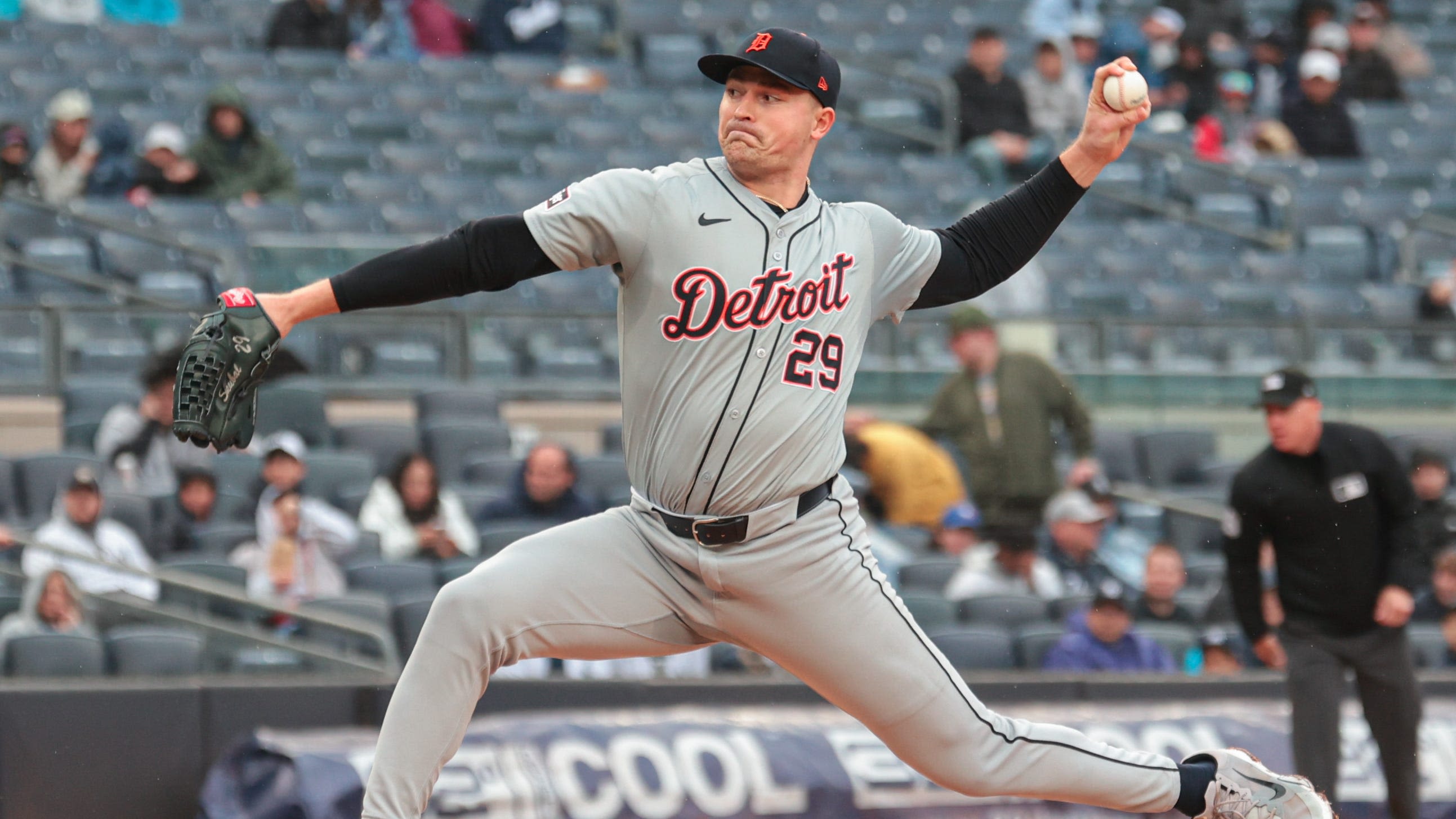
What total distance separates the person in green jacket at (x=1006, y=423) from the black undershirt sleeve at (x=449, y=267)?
206 inches

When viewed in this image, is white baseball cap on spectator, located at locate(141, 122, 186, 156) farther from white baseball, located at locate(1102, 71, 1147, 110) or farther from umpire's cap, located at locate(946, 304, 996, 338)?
white baseball, located at locate(1102, 71, 1147, 110)

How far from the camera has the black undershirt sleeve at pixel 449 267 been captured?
3346 millimetres

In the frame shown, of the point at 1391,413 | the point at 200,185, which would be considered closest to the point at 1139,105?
the point at 1391,413

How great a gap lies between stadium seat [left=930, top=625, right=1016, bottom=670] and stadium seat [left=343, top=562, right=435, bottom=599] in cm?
200

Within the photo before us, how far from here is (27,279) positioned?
30.0 ft

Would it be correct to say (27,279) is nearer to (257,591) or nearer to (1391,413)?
(257,591)

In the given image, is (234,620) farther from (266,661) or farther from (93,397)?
(93,397)

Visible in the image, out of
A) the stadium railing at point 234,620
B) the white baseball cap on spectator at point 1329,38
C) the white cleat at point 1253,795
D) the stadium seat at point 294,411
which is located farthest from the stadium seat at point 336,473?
the white baseball cap on spectator at point 1329,38

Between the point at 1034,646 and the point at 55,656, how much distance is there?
12.1 feet

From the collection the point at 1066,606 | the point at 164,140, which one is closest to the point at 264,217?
the point at 164,140

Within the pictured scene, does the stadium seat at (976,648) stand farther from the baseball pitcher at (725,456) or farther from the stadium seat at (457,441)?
the baseball pitcher at (725,456)

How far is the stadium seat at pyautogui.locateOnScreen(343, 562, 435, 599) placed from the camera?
23.8ft

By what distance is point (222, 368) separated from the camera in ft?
10.8

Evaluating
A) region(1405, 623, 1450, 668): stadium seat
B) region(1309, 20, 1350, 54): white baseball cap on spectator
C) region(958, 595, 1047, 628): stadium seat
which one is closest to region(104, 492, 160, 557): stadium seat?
region(958, 595, 1047, 628): stadium seat
